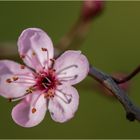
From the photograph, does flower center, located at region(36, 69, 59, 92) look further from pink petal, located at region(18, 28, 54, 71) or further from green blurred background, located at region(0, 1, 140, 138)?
green blurred background, located at region(0, 1, 140, 138)

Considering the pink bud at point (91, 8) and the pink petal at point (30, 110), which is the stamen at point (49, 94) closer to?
the pink petal at point (30, 110)

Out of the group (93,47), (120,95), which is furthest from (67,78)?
(93,47)

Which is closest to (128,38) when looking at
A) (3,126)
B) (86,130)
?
(86,130)

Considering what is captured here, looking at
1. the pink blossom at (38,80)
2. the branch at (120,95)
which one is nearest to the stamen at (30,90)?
the pink blossom at (38,80)

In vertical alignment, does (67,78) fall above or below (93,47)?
above

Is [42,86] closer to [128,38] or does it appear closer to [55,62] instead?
[55,62]

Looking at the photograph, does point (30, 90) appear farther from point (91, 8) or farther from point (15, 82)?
point (91, 8)
